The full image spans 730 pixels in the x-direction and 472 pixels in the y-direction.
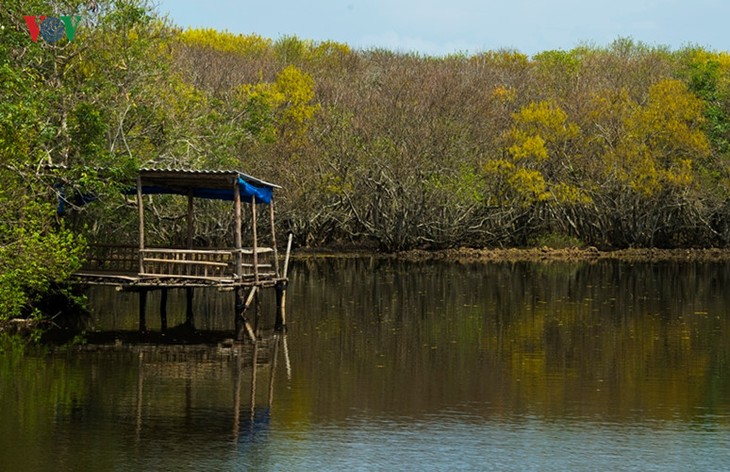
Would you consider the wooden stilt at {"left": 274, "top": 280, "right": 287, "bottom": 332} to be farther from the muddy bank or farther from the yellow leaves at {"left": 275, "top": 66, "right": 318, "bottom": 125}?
the yellow leaves at {"left": 275, "top": 66, "right": 318, "bottom": 125}

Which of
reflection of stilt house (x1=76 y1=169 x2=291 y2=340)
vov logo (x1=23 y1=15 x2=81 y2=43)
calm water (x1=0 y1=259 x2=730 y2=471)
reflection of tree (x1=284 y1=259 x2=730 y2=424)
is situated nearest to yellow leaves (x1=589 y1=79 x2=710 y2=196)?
reflection of tree (x1=284 y1=259 x2=730 y2=424)

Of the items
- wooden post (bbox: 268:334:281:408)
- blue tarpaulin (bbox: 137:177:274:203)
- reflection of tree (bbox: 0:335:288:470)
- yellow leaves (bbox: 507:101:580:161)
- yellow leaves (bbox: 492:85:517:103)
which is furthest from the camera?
yellow leaves (bbox: 492:85:517:103)

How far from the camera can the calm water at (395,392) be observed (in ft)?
58.7

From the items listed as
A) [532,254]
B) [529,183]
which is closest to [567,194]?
[529,183]

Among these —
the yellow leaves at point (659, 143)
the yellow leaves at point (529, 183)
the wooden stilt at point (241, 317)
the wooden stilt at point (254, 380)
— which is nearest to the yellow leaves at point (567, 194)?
the yellow leaves at point (529, 183)

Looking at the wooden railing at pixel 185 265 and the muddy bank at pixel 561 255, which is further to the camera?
the muddy bank at pixel 561 255

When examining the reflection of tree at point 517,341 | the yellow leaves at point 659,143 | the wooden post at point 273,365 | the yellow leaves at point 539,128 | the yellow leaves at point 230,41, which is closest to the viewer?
the wooden post at point 273,365

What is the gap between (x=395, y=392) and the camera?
75.6ft

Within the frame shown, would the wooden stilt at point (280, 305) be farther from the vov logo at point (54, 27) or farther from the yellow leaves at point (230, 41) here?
the yellow leaves at point (230, 41)

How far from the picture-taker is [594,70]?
7744 centimetres

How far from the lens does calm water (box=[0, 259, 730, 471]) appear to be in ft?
58.7

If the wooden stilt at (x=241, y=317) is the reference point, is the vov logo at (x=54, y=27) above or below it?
above

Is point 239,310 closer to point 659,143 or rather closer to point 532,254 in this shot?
point 532,254

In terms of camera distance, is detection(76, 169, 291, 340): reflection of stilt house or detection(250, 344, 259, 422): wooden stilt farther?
detection(76, 169, 291, 340): reflection of stilt house
